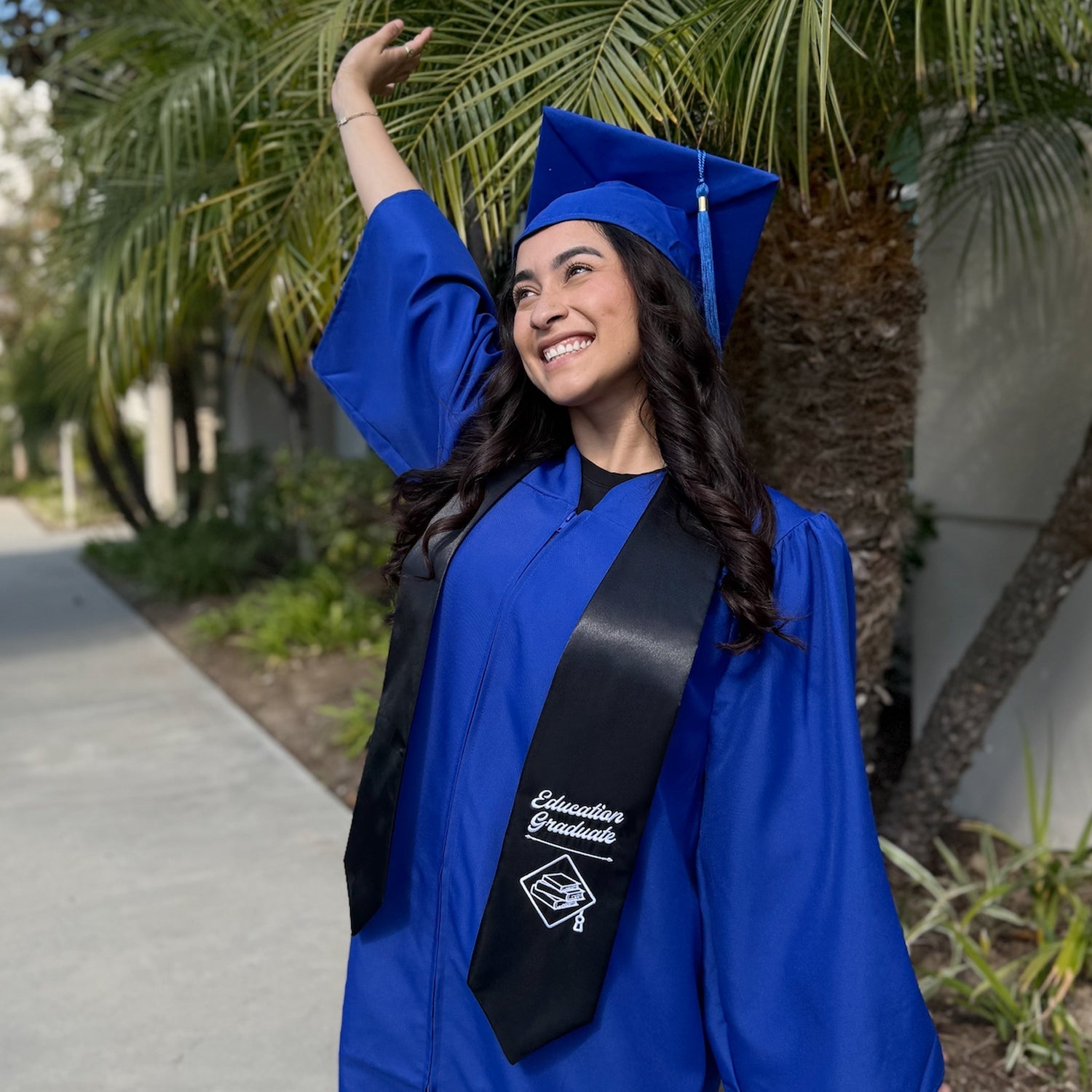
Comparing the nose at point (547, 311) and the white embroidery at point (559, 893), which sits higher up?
the nose at point (547, 311)

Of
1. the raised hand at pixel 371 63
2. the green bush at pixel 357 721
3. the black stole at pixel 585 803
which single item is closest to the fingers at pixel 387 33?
the raised hand at pixel 371 63

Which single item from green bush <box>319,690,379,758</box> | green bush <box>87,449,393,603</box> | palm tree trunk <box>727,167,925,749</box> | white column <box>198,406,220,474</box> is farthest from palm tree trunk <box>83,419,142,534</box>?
palm tree trunk <box>727,167,925,749</box>

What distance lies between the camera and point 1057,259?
13.2 ft

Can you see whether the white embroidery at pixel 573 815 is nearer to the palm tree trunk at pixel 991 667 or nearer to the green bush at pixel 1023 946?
the green bush at pixel 1023 946

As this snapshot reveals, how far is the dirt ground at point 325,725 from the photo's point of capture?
2934 mm

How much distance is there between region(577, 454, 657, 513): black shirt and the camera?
1790mm

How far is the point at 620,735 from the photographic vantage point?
1577mm

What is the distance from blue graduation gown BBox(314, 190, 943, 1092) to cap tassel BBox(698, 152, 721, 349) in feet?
0.75

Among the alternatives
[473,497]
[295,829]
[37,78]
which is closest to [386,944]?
[473,497]

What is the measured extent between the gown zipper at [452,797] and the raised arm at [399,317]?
32 centimetres

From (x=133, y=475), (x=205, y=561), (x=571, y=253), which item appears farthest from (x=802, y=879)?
(x=133, y=475)

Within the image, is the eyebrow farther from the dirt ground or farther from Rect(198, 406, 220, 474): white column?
Rect(198, 406, 220, 474): white column

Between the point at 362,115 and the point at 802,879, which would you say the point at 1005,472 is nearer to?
the point at 362,115

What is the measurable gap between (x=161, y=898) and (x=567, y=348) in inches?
118
